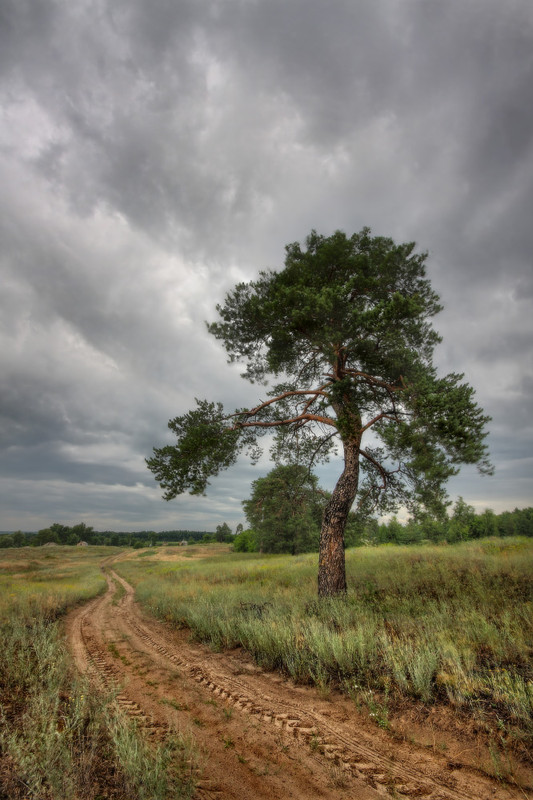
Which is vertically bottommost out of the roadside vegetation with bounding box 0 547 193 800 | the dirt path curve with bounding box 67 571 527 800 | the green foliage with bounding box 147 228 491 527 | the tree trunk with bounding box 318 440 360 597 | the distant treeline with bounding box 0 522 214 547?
the distant treeline with bounding box 0 522 214 547

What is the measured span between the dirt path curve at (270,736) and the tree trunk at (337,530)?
3.36 metres

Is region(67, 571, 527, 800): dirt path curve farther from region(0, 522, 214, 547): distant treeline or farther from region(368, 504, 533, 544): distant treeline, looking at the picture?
region(0, 522, 214, 547): distant treeline

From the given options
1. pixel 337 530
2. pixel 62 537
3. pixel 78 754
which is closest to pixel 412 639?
pixel 337 530

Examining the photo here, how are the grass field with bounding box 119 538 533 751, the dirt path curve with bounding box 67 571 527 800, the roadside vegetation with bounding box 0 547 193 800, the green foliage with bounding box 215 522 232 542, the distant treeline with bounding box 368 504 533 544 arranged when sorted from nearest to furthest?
1. the roadside vegetation with bounding box 0 547 193 800
2. the dirt path curve with bounding box 67 571 527 800
3. the grass field with bounding box 119 538 533 751
4. the distant treeline with bounding box 368 504 533 544
5. the green foliage with bounding box 215 522 232 542

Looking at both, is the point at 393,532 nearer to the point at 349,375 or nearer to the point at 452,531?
the point at 452,531

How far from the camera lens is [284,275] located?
990cm

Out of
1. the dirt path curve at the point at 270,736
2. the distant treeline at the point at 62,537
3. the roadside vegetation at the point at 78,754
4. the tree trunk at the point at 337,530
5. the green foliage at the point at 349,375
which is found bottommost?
the distant treeline at the point at 62,537

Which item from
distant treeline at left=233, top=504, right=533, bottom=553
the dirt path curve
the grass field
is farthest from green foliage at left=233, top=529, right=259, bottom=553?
the dirt path curve

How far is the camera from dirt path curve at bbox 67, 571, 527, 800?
264 centimetres

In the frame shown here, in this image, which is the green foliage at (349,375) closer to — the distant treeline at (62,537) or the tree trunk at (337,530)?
the tree trunk at (337,530)

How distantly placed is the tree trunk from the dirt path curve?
3.36 meters

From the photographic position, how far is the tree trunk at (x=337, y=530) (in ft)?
27.6

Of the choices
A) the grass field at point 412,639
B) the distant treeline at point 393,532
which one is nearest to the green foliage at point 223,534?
the distant treeline at point 393,532

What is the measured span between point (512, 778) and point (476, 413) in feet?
21.0
